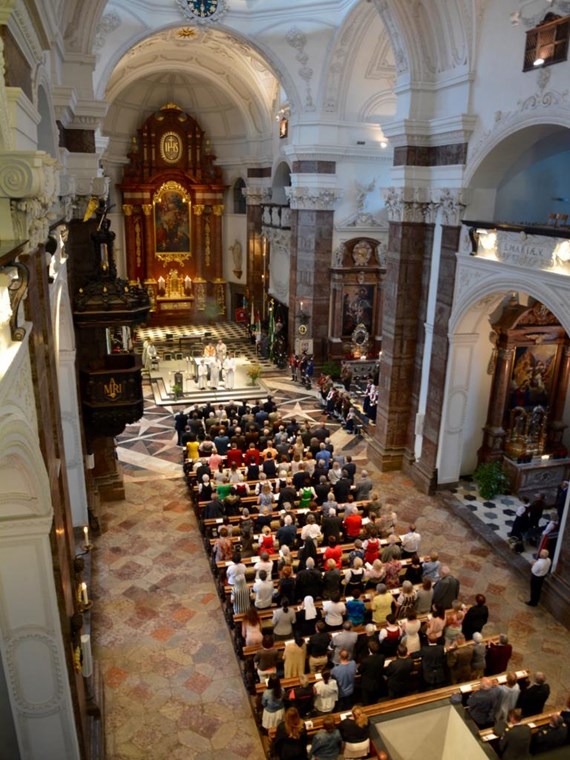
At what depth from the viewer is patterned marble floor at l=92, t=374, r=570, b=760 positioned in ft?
24.9

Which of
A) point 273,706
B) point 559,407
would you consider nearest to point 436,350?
point 559,407


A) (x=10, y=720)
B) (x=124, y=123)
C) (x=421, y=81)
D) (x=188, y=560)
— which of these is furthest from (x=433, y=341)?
(x=124, y=123)

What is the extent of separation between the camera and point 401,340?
13859mm

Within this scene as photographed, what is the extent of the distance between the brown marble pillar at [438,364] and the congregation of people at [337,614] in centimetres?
155

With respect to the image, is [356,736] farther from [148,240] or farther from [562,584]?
[148,240]

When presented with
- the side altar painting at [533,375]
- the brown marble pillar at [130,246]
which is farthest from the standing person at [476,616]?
the brown marble pillar at [130,246]

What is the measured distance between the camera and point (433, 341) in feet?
43.2

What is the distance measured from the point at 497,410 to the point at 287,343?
10686 millimetres

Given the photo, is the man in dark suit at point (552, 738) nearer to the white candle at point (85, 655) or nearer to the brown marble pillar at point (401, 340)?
the white candle at point (85, 655)

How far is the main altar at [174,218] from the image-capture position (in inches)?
1065

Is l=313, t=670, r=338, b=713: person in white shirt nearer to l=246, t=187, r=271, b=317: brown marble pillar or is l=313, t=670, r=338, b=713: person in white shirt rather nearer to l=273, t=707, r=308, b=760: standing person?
l=273, t=707, r=308, b=760: standing person

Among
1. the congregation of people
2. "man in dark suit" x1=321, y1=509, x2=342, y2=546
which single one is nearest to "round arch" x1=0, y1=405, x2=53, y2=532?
the congregation of people

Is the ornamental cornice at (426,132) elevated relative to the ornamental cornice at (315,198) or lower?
elevated

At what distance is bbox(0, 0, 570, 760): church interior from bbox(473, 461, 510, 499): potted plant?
0.31 feet
